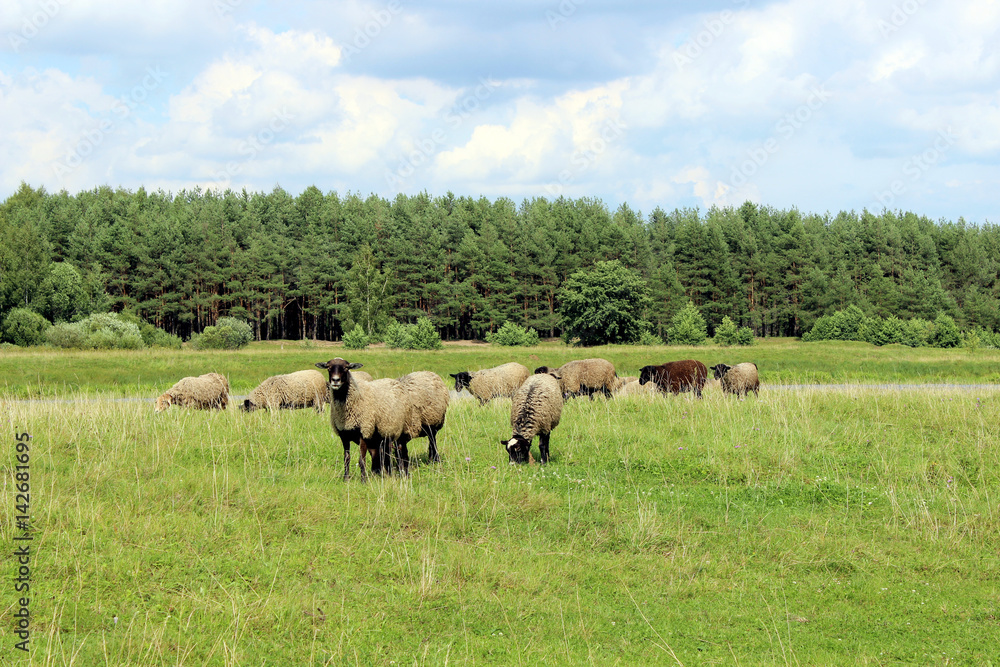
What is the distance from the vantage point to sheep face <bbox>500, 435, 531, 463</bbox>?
1414 cm

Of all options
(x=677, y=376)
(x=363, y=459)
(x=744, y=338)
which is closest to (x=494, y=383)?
(x=677, y=376)

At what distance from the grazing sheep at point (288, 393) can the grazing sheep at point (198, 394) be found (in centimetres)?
117

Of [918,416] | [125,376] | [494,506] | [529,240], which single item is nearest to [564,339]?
[529,240]

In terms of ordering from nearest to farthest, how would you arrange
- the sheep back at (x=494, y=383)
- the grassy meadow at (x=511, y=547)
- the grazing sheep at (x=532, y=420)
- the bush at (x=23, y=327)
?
the grassy meadow at (x=511, y=547) → the grazing sheep at (x=532, y=420) → the sheep back at (x=494, y=383) → the bush at (x=23, y=327)

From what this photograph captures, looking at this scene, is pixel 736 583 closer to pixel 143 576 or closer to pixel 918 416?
pixel 143 576

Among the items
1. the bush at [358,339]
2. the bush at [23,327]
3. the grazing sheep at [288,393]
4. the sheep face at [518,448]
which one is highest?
the bush at [23,327]

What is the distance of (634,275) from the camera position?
8662 cm

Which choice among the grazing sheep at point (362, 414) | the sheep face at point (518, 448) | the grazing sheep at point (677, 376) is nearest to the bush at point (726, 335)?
the grazing sheep at point (677, 376)

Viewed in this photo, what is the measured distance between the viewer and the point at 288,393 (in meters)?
22.6

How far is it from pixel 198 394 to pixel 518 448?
13266 millimetres

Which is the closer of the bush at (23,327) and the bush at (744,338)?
the bush at (23,327)

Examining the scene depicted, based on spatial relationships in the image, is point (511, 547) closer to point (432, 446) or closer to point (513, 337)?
point (432, 446)

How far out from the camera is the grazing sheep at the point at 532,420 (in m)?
14.3

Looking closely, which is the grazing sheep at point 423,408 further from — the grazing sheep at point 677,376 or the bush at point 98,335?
the bush at point 98,335
